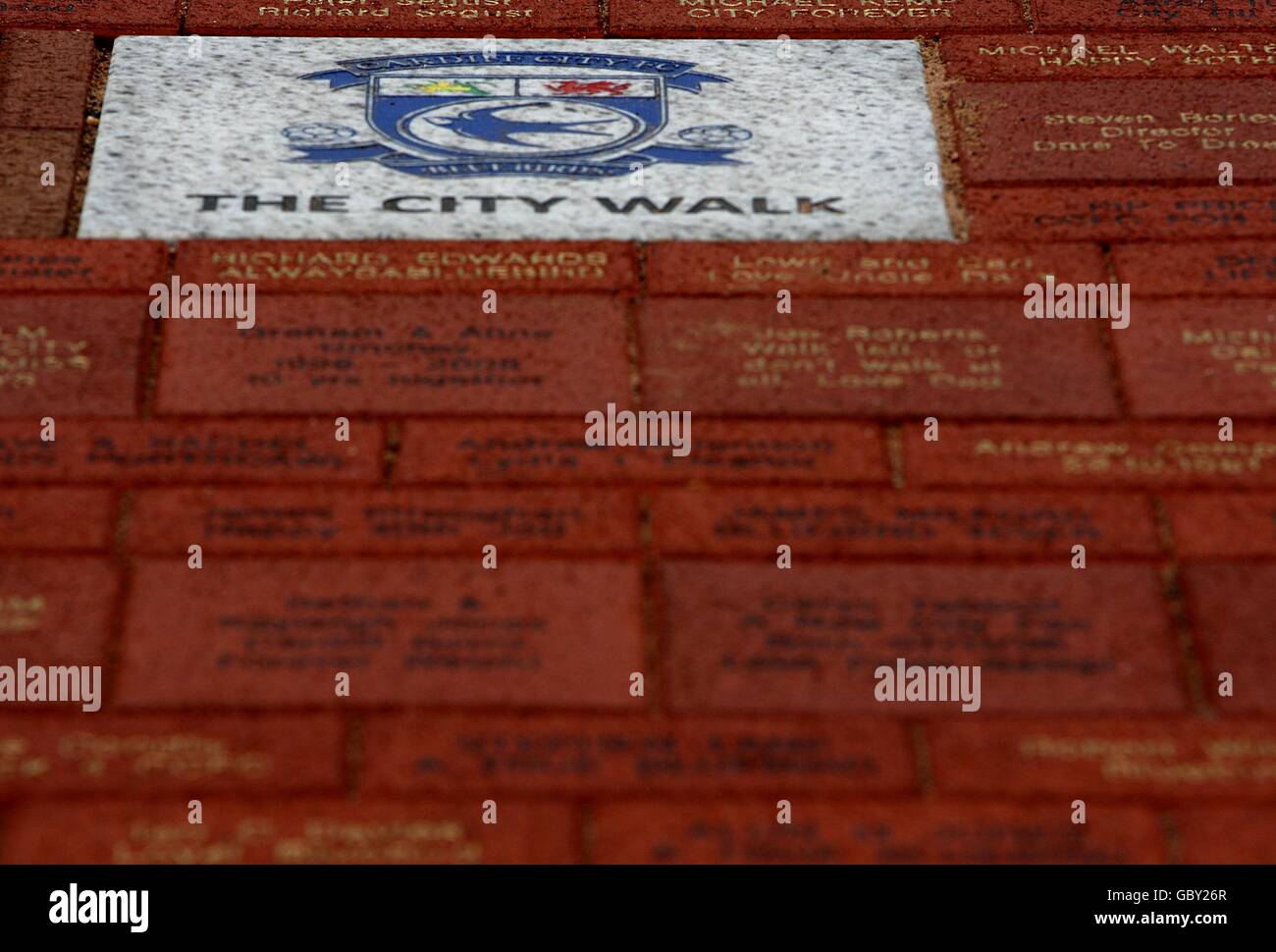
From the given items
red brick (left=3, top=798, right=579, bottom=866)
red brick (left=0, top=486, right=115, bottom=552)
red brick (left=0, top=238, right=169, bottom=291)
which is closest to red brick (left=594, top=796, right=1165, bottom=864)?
red brick (left=3, top=798, right=579, bottom=866)

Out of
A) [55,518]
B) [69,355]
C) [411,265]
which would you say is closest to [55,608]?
[55,518]

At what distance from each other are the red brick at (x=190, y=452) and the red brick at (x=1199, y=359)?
1.39 m

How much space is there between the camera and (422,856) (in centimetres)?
224

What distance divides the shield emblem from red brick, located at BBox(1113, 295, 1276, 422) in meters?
1.08

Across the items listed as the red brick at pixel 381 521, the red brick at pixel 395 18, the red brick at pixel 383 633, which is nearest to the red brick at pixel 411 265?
the red brick at pixel 381 521

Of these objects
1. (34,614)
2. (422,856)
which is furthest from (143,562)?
(422,856)

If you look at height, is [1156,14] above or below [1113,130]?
above

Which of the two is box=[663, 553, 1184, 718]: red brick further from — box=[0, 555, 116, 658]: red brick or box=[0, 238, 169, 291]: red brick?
box=[0, 238, 169, 291]: red brick

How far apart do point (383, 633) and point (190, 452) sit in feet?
Result: 1.67

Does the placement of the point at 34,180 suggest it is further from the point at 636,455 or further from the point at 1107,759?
the point at 1107,759

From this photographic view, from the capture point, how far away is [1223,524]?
2.57 m

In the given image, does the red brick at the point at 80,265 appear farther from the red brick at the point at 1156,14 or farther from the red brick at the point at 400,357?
the red brick at the point at 1156,14

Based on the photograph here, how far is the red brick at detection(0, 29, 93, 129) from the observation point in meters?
3.07
